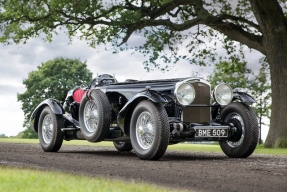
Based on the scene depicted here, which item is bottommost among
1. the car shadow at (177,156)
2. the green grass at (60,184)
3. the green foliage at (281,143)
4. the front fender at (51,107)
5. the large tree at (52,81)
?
the green grass at (60,184)

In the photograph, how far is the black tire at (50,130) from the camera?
11.2m

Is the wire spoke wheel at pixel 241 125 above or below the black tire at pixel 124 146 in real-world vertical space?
above

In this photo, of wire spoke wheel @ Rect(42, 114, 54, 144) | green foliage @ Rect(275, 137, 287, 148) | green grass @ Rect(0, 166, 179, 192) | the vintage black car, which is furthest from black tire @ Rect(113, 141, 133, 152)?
green foliage @ Rect(275, 137, 287, 148)

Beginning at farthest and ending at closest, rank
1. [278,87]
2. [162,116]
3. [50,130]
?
[278,87], [50,130], [162,116]

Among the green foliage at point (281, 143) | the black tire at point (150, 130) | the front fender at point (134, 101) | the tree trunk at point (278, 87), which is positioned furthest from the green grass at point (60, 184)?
the tree trunk at point (278, 87)

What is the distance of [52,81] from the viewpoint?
43938 mm

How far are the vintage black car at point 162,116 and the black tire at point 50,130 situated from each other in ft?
0.08

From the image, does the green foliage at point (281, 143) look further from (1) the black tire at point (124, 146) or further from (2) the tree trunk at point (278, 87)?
(1) the black tire at point (124, 146)

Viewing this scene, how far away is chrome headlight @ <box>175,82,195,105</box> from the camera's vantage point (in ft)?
29.6

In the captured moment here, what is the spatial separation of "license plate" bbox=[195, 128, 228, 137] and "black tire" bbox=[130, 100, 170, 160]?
2.27 feet

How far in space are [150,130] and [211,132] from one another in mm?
1070

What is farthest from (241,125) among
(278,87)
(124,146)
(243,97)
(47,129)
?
(278,87)

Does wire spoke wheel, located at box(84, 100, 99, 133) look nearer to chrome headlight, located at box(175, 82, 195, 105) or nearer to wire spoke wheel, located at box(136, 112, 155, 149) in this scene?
wire spoke wheel, located at box(136, 112, 155, 149)

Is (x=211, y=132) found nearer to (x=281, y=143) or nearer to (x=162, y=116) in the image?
(x=162, y=116)
